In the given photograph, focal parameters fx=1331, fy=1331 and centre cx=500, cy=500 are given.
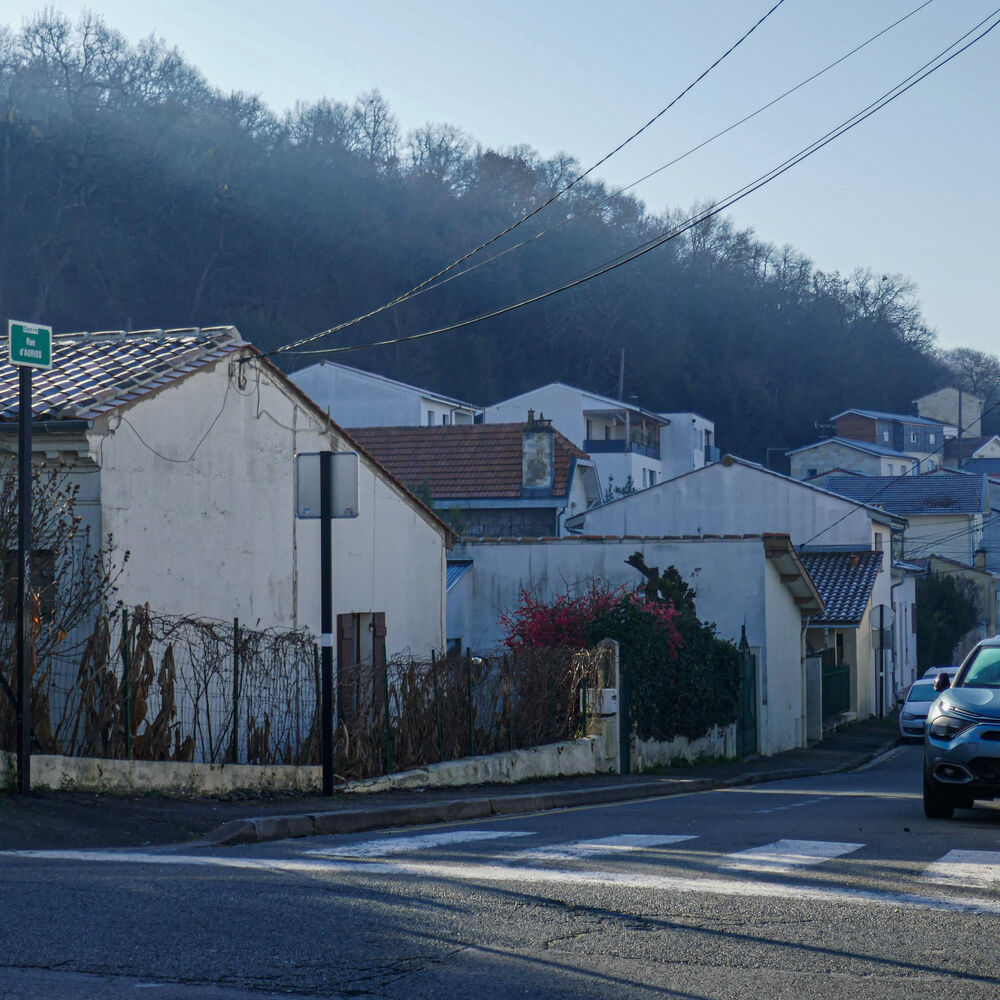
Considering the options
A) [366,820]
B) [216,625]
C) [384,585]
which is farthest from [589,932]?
[384,585]

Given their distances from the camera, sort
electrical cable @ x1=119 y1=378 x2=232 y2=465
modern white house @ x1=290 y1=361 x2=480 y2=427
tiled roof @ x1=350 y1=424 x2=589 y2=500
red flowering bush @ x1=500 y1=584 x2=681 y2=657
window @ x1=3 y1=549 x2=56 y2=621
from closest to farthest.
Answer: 1. window @ x1=3 y1=549 x2=56 y2=621
2. electrical cable @ x1=119 y1=378 x2=232 y2=465
3. red flowering bush @ x1=500 y1=584 x2=681 y2=657
4. tiled roof @ x1=350 y1=424 x2=589 y2=500
5. modern white house @ x1=290 y1=361 x2=480 y2=427

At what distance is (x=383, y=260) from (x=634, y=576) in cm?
4061

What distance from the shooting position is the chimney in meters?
46.2

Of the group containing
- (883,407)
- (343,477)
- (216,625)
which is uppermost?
(883,407)

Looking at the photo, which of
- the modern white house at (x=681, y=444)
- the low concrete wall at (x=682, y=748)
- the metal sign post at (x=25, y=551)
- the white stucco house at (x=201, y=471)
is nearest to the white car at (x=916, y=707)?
the low concrete wall at (x=682, y=748)

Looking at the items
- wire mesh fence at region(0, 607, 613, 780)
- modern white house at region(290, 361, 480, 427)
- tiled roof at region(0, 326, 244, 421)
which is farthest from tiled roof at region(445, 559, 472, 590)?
modern white house at region(290, 361, 480, 427)

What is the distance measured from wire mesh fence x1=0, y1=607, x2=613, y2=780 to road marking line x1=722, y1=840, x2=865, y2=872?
558cm

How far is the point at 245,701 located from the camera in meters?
13.5

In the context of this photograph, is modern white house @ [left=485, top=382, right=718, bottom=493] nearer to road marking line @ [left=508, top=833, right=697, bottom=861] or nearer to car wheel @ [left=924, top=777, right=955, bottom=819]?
car wheel @ [left=924, top=777, right=955, bottom=819]

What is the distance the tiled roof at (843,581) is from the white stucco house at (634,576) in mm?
10037

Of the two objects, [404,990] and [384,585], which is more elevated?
[384,585]

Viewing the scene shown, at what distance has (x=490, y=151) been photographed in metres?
69.0

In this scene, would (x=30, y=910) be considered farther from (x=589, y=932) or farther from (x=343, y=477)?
(x=343, y=477)

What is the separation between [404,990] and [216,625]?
28.1ft
